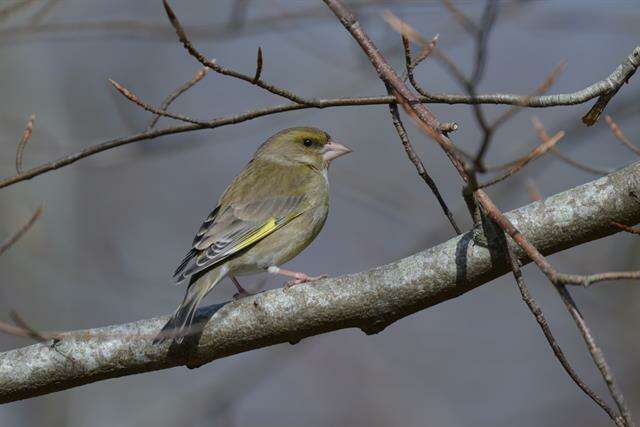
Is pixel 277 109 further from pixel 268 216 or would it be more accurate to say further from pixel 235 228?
pixel 268 216

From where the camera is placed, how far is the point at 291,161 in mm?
6688

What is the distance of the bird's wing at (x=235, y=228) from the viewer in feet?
17.5

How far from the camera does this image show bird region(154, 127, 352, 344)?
539 cm

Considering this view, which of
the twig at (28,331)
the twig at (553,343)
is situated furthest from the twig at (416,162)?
the twig at (28,331)

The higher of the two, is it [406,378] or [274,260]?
[274,260]

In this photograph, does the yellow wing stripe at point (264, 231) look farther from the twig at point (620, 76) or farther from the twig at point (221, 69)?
the twig at point (620, 76)

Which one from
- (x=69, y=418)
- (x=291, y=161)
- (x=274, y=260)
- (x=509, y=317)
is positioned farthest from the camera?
(x=509, y=317)

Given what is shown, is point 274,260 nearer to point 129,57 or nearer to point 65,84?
point 65,84

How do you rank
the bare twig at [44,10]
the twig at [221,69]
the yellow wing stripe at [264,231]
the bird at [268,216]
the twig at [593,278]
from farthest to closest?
the yellow wing stripe at [264,231], the bird at [268,216], the bare twig at [44,10], the twig at [221,69], the twig at [593,278]

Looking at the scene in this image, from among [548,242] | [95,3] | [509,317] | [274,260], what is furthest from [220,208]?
[509,317]

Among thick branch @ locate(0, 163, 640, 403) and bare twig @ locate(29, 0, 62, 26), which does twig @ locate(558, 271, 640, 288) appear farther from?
bare twig @ locate(29, 0, 62, 26)

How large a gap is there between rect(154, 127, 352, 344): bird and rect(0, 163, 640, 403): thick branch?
2.07ft

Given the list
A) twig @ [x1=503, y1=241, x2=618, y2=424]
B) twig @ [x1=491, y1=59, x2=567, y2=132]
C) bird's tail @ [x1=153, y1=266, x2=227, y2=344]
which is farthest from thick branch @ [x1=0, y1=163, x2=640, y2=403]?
twig @ [x1=491, y1=59, x2=567, y2=132]

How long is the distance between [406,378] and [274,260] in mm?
5871
